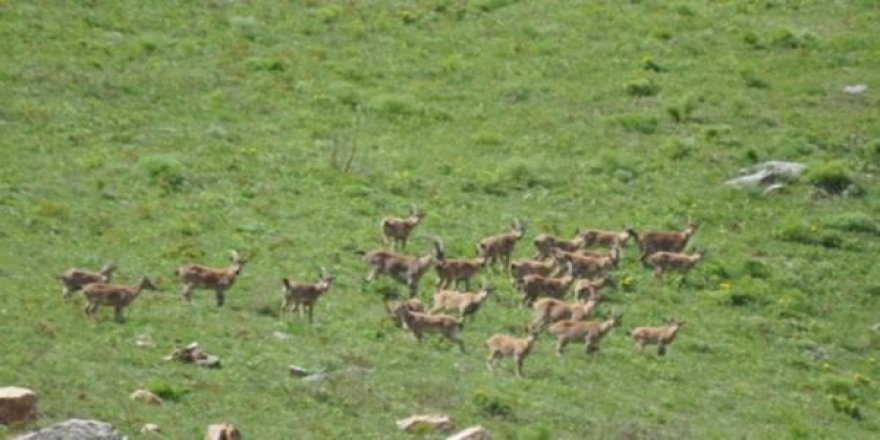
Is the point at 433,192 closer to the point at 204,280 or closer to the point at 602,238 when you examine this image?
the point at 602,238

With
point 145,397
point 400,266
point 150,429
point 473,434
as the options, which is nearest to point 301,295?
point 400,266

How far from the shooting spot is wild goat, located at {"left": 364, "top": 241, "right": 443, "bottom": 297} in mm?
35094

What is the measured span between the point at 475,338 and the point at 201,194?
32.5ft

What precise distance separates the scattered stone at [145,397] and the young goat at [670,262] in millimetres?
13878

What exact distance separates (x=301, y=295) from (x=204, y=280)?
1.68 meters

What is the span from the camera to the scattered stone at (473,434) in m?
26.4

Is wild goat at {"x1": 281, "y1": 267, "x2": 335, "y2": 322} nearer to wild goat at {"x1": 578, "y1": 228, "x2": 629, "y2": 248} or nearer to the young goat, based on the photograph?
wild goat at {"x1": 578, "y1": 228, "x2": 629, "y2": 248}

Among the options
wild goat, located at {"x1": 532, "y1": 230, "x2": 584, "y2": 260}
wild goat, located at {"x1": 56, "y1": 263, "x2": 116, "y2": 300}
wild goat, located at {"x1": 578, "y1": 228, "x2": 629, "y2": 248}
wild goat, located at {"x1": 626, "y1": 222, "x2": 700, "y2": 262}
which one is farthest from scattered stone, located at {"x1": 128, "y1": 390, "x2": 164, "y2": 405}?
wild goat, located at {"x1": 626, "y1": 222, "x2": 700, "y2": 262}

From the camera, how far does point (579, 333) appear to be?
3256cm

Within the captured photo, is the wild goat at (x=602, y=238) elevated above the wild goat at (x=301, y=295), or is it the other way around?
the wild goat at (x=301, y=295)

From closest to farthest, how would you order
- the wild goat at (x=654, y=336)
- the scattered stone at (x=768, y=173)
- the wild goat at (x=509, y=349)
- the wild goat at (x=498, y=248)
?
1. the wild goat at (x=509, y=349)
2. the wild goat at (x=654, y=336)
3. the wild goat at (x=498, y=248)
4. the scattered stone at (x=768, y=173)

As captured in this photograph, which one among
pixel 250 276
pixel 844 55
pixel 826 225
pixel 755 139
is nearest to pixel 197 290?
pixel 250 276

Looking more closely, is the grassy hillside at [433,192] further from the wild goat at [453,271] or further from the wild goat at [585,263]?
the wild goat at [453,271]

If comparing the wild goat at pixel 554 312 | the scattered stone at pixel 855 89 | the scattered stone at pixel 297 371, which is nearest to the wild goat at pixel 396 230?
the wild goat at pixel 554 312
